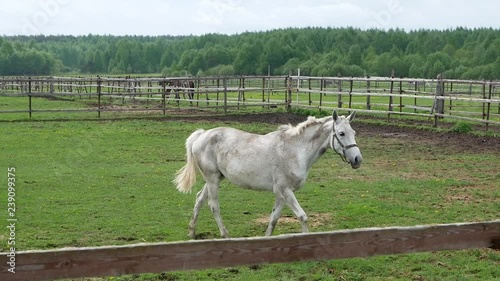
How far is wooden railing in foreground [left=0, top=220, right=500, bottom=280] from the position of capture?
327 centimetres

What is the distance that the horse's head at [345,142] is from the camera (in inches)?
278

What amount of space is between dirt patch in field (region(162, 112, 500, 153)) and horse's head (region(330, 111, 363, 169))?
32.1ft

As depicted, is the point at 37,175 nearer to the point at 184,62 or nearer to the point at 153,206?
the point at 153,206

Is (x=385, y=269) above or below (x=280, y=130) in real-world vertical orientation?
below

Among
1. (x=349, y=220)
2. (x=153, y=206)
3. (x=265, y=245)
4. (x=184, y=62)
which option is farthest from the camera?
(x=184, y=62)

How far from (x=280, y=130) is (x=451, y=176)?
19.3 feet

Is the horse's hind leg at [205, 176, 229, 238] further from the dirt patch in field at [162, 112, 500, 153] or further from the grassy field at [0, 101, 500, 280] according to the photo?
the dirt patch in field at [162, 112, 500, 153]

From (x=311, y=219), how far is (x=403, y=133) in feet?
38.1

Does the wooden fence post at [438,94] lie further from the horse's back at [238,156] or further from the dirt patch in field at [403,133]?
the horse's back at [238,156]

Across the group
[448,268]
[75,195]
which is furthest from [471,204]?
[75,195]

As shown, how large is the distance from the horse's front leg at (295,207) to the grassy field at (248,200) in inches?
18.9

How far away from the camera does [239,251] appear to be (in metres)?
3.55

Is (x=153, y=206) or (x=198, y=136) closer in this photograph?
(x=198, y=136)

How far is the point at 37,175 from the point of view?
39.8 feet
